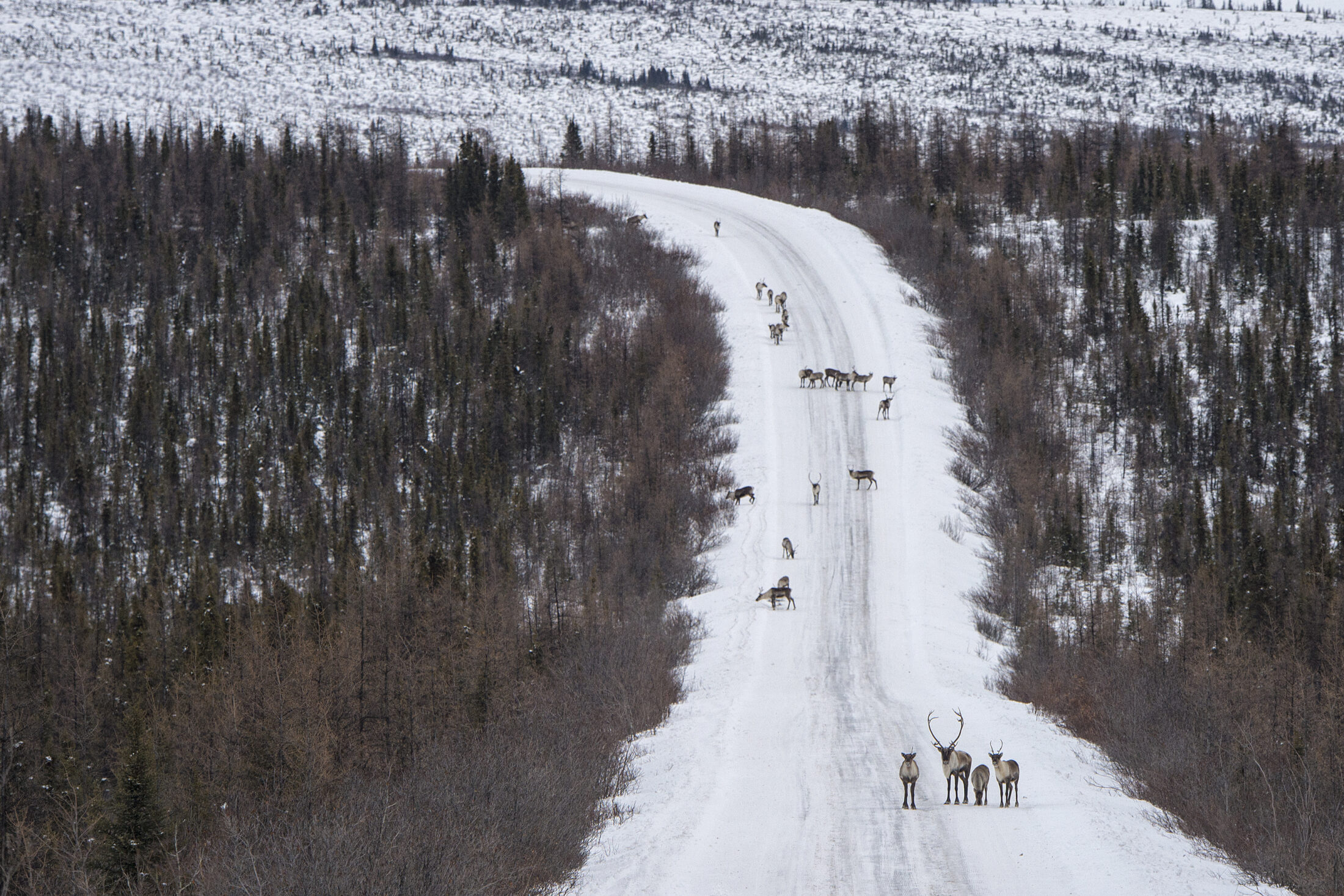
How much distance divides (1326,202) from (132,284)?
3669 inches

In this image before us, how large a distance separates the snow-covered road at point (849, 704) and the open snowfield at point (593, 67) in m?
67.9

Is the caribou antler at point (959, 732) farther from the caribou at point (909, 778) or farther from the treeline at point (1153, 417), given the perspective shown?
the treeline at point (1153, 417)

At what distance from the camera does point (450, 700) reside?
91.7 feet

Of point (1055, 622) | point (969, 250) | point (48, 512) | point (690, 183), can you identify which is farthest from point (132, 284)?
point (1055, 622)

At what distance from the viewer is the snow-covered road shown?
13.7 meters

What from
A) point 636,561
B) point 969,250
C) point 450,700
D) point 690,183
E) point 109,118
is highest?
point 109,118

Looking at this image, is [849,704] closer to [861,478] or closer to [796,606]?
[796,606]

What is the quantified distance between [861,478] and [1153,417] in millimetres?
28110

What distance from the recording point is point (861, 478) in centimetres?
4116

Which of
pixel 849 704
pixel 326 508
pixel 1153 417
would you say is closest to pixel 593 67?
pixel 326 508

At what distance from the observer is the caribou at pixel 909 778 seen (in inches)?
624

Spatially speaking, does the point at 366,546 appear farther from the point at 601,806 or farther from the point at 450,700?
the point at 601,806

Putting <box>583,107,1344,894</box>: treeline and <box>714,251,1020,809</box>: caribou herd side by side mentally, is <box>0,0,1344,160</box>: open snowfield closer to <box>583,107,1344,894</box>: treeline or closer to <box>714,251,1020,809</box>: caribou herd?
<box>583,107,1344,894</box>: treeline

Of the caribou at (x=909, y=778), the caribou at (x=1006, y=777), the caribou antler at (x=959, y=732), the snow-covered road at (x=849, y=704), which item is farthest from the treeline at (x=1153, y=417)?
the caribou at (x=909, y=778)
